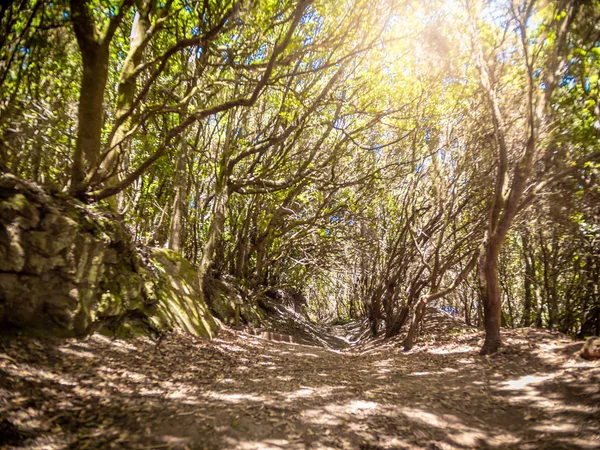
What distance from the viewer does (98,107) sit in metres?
6.22

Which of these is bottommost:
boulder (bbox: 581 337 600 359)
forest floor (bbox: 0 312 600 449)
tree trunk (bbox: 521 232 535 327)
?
forest floor (bbox: 0 312 600 449)

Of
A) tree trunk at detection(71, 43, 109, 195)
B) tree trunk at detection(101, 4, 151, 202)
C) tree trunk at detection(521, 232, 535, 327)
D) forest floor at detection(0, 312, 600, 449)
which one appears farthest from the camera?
tree trunk at detection(521, 232, 535, 327)

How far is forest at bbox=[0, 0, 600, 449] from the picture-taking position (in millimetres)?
3535

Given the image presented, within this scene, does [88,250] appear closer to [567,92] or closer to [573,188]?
[567,92]

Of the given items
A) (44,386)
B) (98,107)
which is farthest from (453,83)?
(44,386)

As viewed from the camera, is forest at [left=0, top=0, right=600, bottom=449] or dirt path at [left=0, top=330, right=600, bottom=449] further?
forest at [left=0, top=0, right=600, bottom=449]

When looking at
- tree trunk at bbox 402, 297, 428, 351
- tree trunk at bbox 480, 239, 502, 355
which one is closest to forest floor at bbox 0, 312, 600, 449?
tree trunk at bbox 480, 239, 502, 355

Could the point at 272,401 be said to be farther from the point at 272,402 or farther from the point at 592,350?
the point at 592,350

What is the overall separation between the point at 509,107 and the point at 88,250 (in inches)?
356

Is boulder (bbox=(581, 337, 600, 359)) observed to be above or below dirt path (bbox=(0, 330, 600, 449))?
above

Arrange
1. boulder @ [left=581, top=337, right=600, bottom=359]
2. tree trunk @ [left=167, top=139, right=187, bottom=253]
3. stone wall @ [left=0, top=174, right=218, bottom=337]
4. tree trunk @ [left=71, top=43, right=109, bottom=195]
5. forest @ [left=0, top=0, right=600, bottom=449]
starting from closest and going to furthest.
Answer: forest @ [left=0, top=0, right=600, bottom=449] < stone wall @ [left=0, top=174, right=218, bottom=337] < boulder @ [left=581, top=337, right=600, bottom=359] < tree trunk @ [left=71, top=43, right=109, bottom=195] < tree trunk @ [left=167, top=139, right=187, bottom=253]

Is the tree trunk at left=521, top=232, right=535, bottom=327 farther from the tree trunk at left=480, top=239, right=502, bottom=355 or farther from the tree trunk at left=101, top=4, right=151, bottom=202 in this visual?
the tree trunk at left=101, top=4, right=151, bottom=202

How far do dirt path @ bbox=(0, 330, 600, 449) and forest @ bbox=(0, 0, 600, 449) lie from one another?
3 centimetres

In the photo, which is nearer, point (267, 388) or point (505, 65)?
point (267, 388)
